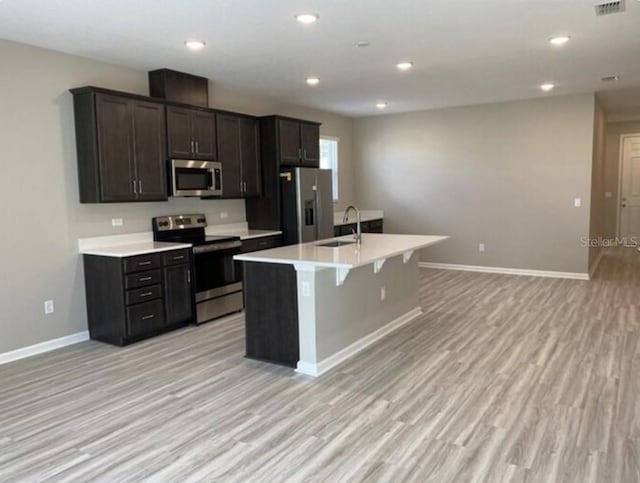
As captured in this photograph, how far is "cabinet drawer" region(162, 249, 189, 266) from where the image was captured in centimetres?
473

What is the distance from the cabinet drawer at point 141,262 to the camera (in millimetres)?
4395

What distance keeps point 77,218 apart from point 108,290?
2.50ft

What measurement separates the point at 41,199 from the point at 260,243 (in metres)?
2.45

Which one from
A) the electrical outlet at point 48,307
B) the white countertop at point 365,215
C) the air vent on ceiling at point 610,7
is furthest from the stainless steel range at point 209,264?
the air vent on ceiling at point 610,7

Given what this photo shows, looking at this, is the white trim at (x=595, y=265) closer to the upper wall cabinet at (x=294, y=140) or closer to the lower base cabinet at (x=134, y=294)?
the upper wall cabinet at (x=294, y=140)

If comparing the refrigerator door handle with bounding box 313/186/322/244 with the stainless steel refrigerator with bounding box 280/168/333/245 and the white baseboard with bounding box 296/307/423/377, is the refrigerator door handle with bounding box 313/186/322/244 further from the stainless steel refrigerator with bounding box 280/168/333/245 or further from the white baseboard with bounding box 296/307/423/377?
the white baseboard with bounding box 296/307/423/377

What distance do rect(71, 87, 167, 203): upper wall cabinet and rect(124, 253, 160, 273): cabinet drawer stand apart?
1.97ft

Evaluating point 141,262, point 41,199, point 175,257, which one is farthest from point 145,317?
point 41,199

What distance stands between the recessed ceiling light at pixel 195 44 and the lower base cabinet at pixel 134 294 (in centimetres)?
192

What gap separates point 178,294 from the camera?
488 centimetres

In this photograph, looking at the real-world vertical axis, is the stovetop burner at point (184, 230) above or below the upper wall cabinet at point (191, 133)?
below

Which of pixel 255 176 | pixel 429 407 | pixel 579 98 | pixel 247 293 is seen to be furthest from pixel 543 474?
pixel 579 98

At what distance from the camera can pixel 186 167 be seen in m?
5.20

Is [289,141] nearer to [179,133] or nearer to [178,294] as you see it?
[179,133]
